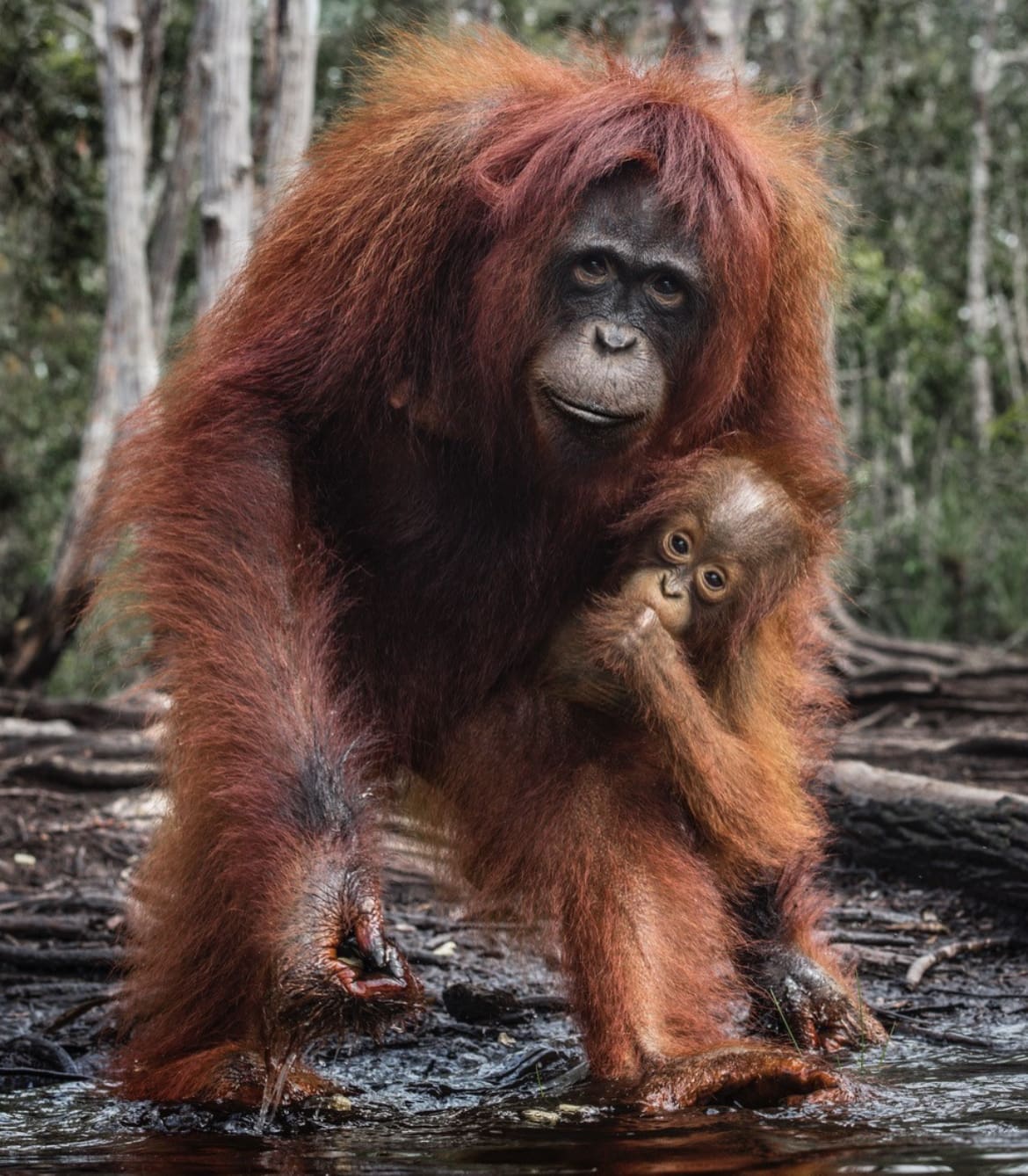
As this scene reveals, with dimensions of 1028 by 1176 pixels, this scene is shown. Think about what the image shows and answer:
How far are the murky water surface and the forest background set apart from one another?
186 inches

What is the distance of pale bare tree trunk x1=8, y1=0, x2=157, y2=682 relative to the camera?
27.4 ft

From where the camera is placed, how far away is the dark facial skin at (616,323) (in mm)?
2652

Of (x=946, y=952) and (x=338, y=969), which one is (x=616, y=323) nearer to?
(x=338, y=969)

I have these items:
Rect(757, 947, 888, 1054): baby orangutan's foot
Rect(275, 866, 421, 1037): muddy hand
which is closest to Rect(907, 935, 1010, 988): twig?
Rect(757, 947, 888, 1054): baby orangutan's foot

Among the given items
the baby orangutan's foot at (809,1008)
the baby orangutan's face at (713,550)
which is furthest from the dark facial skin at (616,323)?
the baby orangutan's foot at (809,1008)

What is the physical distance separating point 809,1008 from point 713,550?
3.20ft

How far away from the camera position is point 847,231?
8.58 meters

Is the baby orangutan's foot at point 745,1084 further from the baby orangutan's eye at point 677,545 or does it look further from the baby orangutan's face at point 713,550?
the baby orangutan's eye at point 677,545

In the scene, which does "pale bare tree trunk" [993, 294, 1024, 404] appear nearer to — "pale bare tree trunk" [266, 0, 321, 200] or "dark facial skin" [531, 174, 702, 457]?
"pale bare tree trunk" [266, 0, 321, 200]

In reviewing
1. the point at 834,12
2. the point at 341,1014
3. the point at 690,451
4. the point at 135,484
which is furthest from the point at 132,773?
the point at 834,12

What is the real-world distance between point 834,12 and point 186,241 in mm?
6822

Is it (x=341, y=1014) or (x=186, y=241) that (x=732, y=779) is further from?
(x=186, y=241)

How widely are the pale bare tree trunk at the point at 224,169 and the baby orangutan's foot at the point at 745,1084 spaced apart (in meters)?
5.51

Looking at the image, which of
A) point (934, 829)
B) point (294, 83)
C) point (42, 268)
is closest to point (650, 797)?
point (934, 829)
